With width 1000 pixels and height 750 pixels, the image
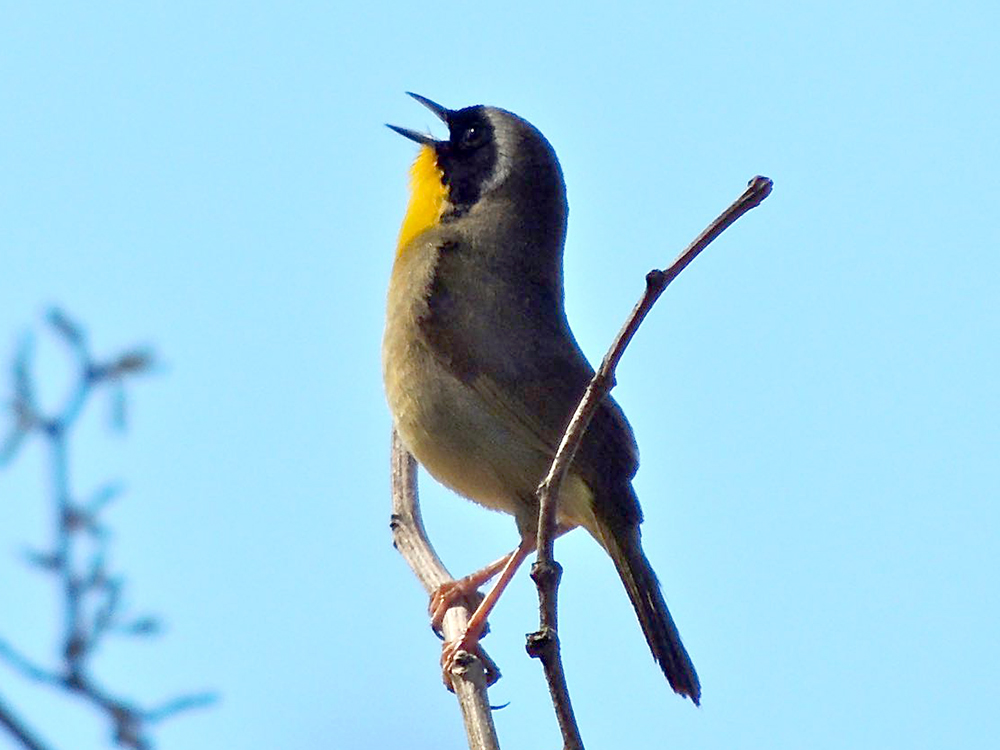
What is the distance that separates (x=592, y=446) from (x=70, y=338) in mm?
3707

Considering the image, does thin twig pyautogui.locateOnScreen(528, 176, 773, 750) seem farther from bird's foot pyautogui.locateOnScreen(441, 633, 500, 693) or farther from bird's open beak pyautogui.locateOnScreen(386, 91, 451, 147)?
bird's open beak pyautogui.locateOnScreen(386, 91, 451, 147)

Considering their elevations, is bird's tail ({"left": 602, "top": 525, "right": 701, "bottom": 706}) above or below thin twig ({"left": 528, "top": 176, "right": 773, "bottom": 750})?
above

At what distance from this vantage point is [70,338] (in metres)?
1.92

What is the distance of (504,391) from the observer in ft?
18.5

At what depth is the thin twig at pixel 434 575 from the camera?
3611 mm

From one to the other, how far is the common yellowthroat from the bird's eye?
537 mm

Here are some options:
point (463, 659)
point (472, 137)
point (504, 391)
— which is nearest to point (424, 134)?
point (472, 137)

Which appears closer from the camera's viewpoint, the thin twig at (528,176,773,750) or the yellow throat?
the thin twig at (528,176,773,750)

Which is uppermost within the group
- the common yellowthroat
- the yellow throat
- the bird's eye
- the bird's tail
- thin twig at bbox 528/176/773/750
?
the bird's eye

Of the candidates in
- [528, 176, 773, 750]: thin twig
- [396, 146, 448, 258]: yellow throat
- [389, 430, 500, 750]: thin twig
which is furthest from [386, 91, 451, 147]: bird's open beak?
[528, 176, 773, 750]: thin twig

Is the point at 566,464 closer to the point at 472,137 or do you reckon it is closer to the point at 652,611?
the point at 652,611

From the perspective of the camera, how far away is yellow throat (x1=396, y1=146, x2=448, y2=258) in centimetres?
676

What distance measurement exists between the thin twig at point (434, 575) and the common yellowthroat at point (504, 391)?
93mm

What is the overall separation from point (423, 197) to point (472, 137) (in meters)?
0.43
